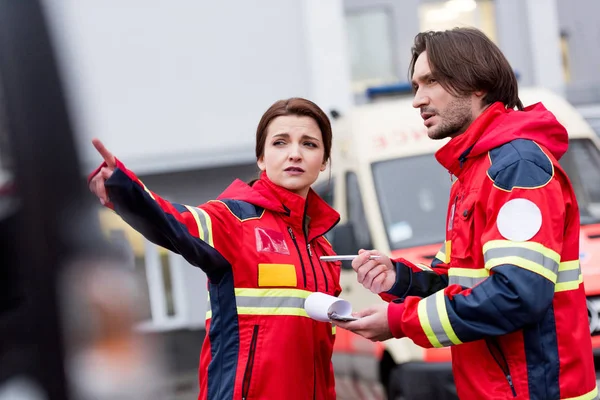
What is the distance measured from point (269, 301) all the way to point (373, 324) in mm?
405

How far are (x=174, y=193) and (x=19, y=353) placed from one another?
36.1 ft

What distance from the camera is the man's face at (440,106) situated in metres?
2.91

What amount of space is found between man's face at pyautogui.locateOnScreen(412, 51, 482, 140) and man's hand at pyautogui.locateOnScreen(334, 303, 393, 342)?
2.02ft

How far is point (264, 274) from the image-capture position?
2.99 metres

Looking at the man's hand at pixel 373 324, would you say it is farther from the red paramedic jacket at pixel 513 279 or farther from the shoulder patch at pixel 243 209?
the shoulder patch at pixel 243 209

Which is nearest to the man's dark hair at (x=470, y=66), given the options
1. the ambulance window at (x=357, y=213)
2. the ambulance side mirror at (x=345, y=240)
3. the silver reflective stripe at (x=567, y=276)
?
the silver reflective stripe at (x=567, y=276)

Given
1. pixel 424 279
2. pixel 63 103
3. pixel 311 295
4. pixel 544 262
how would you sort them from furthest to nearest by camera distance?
pixel 424 279, pixel 311 295, pixel 544 262, pixel 63 103

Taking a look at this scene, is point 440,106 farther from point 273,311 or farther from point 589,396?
point 589,396

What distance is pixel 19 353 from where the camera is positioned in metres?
2.48

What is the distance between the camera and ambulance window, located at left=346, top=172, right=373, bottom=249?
5.99m

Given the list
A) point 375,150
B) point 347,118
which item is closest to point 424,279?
point 375,150

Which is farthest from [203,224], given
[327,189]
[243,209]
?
[327,189]

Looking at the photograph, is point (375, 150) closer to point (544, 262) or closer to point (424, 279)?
point (424, 279)

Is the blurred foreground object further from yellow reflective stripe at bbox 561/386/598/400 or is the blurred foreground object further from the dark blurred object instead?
yellow reflective stripe at bbox 561/386/598/400
